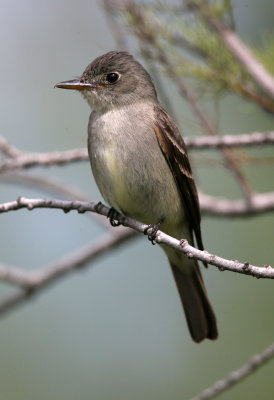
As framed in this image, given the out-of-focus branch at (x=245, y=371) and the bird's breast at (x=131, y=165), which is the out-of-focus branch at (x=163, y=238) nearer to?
the bird's breast at (x=131, y=165)

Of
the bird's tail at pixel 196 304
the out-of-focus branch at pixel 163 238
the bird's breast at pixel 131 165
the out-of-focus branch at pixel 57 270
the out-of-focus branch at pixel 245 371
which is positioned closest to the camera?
the out-of-focus branch at pixel 163 238

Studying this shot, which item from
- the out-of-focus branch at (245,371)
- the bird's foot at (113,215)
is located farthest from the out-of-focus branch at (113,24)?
the out-of-focus branch at (245,371)

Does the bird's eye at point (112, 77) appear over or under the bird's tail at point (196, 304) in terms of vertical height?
over

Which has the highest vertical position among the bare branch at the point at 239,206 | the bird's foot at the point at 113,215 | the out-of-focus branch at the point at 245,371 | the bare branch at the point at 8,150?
the bare branch at the point at 8,150

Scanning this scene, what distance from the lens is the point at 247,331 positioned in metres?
5.83

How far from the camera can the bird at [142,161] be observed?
12.7ft

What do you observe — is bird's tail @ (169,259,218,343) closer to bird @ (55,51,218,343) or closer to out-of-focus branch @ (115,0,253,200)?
bird @ (55,51,218,343)

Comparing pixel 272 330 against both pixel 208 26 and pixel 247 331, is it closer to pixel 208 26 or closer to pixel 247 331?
pixel 247 331

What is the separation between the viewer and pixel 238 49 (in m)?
4.14

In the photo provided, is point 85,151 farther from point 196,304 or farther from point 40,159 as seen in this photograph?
point 196,304

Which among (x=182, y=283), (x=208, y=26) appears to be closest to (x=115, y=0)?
(x=208, y=26)

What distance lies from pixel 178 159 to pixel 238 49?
698 mm

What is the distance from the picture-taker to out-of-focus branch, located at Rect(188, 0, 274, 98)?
4.05 m

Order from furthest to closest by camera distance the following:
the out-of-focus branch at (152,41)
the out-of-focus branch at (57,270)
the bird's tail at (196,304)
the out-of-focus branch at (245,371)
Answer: the out-of-focus branch at (57,270) < the bird's tail at (196,304) < the out-of-focus branch at (152,41) < the out-of-focus branch at (245,371)
